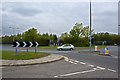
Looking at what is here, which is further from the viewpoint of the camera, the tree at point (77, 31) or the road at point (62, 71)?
the tree at point (77, 31)

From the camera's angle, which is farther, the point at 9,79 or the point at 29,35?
the point at 29,35

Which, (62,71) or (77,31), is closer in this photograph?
(62,71)

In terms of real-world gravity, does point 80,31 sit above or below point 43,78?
above

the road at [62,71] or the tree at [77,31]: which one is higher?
the tree at [77,31]

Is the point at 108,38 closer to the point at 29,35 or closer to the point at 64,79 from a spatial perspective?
the point at 29,35

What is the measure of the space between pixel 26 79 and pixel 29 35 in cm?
5540

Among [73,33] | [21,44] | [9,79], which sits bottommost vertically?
[9,79]

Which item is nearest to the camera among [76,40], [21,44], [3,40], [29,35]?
[21,44]

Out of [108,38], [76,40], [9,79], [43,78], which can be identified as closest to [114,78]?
[43,78]

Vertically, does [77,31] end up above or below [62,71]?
above

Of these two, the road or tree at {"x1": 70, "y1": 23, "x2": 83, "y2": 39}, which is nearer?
the road

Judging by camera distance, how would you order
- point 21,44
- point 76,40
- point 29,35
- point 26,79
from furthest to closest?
point 29,35, point 76,40, point 21,44, point 26,79

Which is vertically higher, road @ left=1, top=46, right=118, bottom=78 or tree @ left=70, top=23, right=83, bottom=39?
tree @ left=70, top=23, right=83, bottom=39

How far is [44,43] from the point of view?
54125mm
